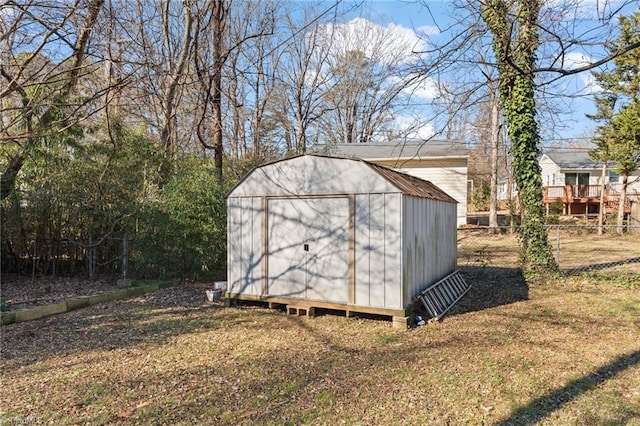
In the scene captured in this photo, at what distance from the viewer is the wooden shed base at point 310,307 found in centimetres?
536

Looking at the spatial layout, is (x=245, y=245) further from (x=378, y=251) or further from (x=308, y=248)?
(x=378, y=251)

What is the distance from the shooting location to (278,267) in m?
6.33

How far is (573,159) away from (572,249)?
48.4ft

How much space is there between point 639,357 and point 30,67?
878 centimetres

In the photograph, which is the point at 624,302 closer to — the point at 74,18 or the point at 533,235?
the point at 533,235

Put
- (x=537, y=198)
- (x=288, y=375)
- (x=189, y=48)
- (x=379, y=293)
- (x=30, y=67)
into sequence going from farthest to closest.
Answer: (x=189, y=48), (x=537, y=198), (x=30, y=67), (x=379, y=293), (x=288, y=375)

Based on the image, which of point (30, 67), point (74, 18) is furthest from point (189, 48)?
point (74, 18)

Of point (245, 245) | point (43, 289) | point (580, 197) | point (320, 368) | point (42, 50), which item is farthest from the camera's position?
point (580, 197)

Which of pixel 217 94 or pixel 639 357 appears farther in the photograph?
pixel 217 94

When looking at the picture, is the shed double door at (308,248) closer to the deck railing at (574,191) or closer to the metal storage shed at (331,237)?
the metal storage shed at (331,237)

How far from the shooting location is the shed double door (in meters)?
5.85

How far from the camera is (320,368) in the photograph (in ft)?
13.3

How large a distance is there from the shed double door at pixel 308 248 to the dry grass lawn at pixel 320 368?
17.5 inches

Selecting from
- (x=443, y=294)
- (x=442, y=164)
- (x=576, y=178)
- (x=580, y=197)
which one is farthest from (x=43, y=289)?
(x=576, y=178)
